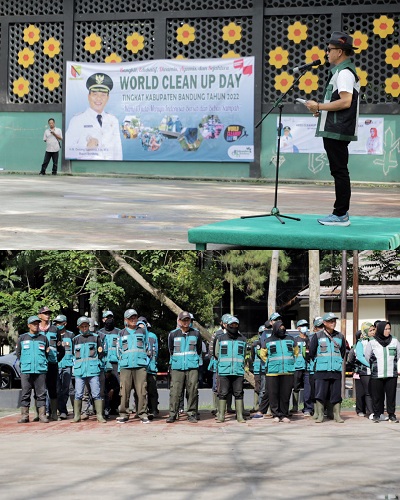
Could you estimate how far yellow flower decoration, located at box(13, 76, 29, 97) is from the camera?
2278cm

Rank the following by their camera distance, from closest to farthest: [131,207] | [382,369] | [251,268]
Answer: [382,369] < [131,207] < [251,268]

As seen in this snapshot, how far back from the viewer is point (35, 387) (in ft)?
34.3

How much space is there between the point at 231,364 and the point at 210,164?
38.8 ft

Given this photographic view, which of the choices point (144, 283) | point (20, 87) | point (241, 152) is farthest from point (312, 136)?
point (144, 283)

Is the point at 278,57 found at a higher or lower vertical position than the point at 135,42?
lower

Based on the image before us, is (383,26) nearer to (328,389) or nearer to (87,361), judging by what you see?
(328,389)

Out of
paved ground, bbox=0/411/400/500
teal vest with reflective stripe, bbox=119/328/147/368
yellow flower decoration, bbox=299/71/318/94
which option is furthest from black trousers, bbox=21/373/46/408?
yellow flower decoration, bbox=299/71/318/94

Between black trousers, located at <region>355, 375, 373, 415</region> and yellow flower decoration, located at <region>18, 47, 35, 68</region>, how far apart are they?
45.0ft

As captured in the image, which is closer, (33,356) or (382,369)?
(382,369)

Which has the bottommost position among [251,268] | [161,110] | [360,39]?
[251,268]

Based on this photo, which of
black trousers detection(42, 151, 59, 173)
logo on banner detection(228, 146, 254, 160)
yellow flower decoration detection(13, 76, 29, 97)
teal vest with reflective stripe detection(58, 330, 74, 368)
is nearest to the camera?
teal vest with reflective stripe detection(58, 330, 74, 368)

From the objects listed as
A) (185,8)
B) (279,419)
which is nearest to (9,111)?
(185,8)

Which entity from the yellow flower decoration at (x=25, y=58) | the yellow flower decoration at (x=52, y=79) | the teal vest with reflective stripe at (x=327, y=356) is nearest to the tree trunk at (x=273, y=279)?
the yellow flower decoration at (x=52, y=79)

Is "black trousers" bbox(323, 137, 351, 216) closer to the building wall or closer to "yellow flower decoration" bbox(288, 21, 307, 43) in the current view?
the building wall
